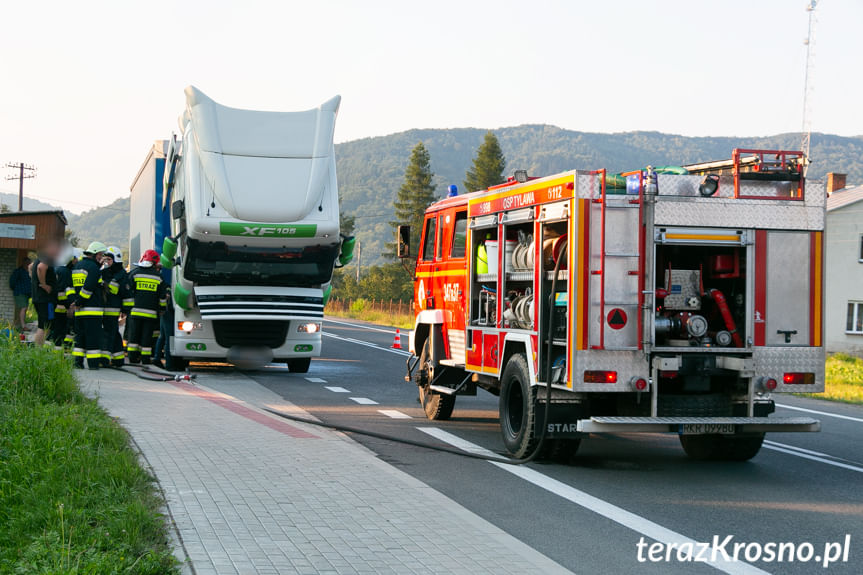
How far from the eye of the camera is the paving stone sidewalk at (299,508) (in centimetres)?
533

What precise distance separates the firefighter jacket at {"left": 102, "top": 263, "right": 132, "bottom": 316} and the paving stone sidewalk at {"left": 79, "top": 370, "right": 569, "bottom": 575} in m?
5.32

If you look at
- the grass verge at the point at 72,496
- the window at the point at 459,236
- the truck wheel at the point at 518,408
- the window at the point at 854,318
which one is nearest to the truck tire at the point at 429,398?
the window at the point at 459,236

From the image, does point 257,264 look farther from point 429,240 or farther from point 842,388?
point 842,388

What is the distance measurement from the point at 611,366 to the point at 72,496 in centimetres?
435

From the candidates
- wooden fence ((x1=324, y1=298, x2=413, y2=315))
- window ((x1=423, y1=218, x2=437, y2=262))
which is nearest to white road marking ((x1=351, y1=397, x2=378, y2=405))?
window ((x1=423, y1=218, x2=437, y2=262))

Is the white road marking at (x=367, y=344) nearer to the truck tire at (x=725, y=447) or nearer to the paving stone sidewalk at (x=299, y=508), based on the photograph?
the truck tire at (x=725, y=447)

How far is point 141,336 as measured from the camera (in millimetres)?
16984

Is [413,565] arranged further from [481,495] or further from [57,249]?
[57,249]

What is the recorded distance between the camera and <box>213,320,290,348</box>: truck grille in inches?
624

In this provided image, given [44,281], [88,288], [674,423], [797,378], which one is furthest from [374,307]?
[674,423]

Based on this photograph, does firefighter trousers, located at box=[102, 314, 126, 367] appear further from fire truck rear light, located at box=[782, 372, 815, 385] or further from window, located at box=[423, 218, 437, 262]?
fire truck rear light, located at box=[782, 372, 815, 385]

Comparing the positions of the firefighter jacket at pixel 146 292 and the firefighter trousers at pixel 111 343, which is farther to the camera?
the firefighter jacket at pixel 146 292

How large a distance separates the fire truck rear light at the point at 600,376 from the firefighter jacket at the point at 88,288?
929 centimetres

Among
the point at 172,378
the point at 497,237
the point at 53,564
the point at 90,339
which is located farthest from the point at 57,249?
the point at 53,564
